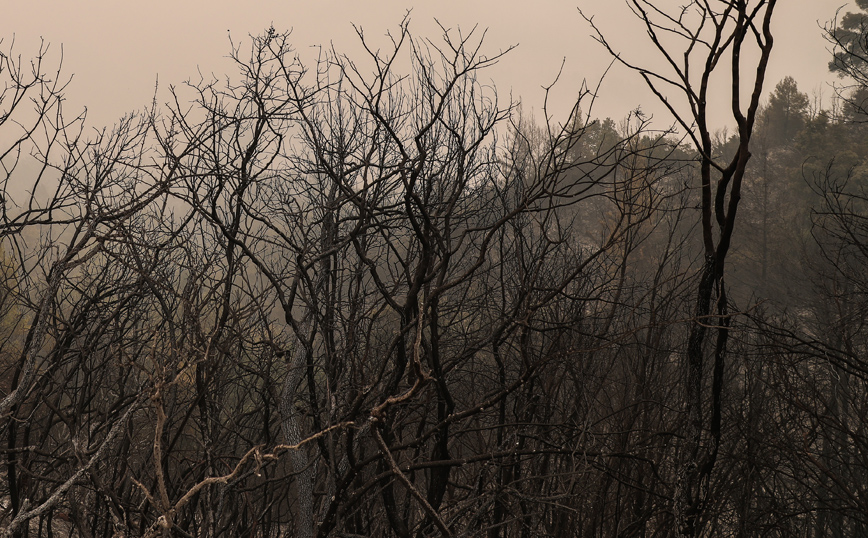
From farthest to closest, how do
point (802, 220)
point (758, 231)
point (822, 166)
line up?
point (758, 231) < point (802, 220) < point (822, 166)

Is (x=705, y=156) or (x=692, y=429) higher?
(x=705, y=156)

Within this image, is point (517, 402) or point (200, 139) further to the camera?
point (517, 402)

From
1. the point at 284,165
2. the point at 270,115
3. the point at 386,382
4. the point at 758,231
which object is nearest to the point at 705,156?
the point at 386,382

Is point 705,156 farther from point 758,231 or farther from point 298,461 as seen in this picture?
point 758,231

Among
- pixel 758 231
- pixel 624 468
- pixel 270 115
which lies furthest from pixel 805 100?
pixel 270 115

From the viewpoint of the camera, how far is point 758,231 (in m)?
27.3

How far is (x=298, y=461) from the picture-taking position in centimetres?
383

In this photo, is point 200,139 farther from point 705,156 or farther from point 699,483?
point 699,483

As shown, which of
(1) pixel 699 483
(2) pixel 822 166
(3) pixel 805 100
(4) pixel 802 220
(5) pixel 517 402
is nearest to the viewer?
(1) pixel 699 483

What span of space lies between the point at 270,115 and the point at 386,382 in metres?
2.21

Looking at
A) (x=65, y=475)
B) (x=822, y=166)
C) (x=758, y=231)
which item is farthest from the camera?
(x=758, y=231)

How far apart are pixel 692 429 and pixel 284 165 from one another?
5168 millimetres

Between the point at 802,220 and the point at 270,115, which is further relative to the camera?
the point at 802,220

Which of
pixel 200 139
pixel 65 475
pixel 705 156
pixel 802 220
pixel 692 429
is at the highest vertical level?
pixel 802 220
